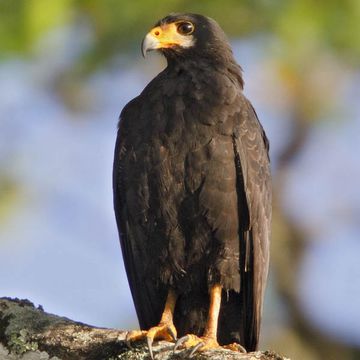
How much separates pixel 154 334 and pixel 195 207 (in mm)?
878

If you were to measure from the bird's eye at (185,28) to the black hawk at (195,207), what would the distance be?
55cm

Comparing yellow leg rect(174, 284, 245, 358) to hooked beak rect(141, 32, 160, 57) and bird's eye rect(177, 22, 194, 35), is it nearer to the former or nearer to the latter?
hooked beak rect(141, 32, 160, 57)

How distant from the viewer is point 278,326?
8.44 metres

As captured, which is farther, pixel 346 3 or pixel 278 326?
pixel 278 326

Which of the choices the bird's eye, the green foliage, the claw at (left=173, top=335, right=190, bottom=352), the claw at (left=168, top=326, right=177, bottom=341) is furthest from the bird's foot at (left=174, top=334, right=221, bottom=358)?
the bird's eye

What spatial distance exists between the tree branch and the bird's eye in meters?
2.63

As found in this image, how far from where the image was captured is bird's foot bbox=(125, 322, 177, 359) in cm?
497

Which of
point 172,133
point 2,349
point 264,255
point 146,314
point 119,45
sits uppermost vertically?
point 119,45

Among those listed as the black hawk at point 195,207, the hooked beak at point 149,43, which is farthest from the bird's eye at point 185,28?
the black hawk at point 195,207

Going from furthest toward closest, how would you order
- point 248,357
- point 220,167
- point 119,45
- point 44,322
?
point 119,45 < point 220,167 < point 44,322 < point 248,357

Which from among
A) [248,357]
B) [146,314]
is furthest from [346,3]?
[248,357]

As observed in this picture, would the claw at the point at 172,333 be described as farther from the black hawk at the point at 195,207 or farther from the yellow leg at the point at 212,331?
the yellow leg at the point at 212,331

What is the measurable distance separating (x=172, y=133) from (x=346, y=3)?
1357 millimetres

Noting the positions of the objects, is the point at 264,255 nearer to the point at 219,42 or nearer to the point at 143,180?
the point at 143,180
